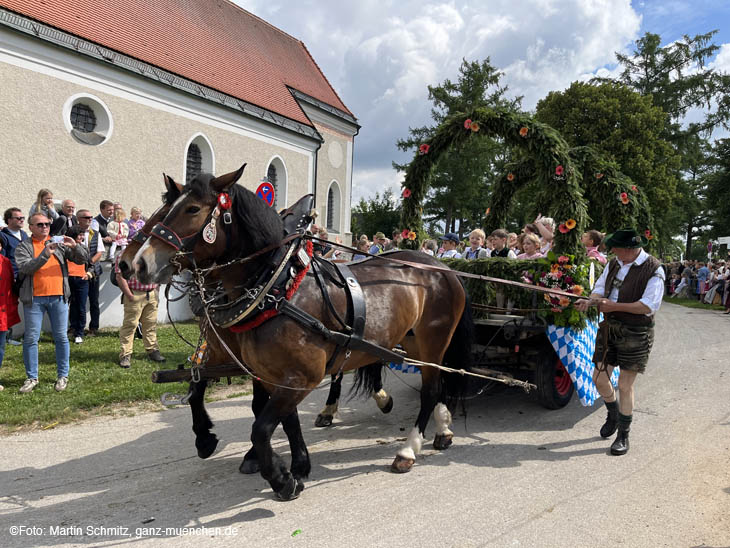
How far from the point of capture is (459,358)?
4.56 m

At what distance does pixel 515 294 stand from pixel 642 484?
2.13 m

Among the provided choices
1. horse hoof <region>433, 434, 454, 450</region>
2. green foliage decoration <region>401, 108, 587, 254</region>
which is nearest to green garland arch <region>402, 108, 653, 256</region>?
green foliage decoration <region>401, 108, 587, 254</region>

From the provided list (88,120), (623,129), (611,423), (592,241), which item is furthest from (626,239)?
(623,129)

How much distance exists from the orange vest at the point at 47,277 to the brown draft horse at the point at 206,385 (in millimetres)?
2202

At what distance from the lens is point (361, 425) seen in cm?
479

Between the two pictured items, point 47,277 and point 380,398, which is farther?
point 47,277

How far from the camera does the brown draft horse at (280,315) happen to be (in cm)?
285

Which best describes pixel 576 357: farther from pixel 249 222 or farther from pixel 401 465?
pixel 249 222

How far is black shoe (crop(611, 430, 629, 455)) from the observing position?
13.1 feet

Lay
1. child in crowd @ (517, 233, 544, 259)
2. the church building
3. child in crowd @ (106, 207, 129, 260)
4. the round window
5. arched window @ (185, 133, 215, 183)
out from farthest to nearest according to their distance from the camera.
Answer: arched window @ (185, 133, 215, 183), the round window, the church building, child in crowd @ (106, 207, 129, 260), child in crowd @ (517, 233, 544, 259)

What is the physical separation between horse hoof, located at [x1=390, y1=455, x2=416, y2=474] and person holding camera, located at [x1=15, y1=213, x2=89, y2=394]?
382 centimetres

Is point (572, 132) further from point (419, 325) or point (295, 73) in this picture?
point (419, 325)

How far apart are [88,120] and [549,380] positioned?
13.6m

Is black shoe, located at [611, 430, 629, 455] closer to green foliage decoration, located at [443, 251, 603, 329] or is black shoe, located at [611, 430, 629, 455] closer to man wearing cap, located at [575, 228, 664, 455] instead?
man wearing cap, located at [575, 228, 664, 455]
